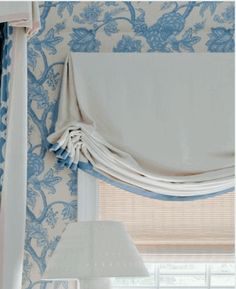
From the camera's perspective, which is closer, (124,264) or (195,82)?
(124,264)

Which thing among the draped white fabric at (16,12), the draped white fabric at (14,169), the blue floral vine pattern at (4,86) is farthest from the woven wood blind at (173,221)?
the draped white fabric at (16,12)

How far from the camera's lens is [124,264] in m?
2.72

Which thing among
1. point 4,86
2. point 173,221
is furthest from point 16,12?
point 173,221

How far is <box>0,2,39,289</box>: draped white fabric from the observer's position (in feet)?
8.46

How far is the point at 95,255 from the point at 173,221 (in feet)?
2.58

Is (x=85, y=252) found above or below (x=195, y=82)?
below

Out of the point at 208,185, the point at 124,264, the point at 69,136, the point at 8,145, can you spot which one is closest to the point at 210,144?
the point at 208,185

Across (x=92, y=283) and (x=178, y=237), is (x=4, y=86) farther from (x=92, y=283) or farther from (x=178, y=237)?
(x=178, y=237)

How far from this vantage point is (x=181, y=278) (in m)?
3.40

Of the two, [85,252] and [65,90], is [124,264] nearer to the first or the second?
[85,252]

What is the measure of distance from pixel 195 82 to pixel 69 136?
2.41 ft

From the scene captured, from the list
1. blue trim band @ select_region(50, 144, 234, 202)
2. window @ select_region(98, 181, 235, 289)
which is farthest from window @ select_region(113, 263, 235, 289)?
blue trim band @ select_region(50, 144, 234, 202)

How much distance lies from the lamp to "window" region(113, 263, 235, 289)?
62 centimetres

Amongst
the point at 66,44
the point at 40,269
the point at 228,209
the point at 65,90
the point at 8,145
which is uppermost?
the point at 66,44
